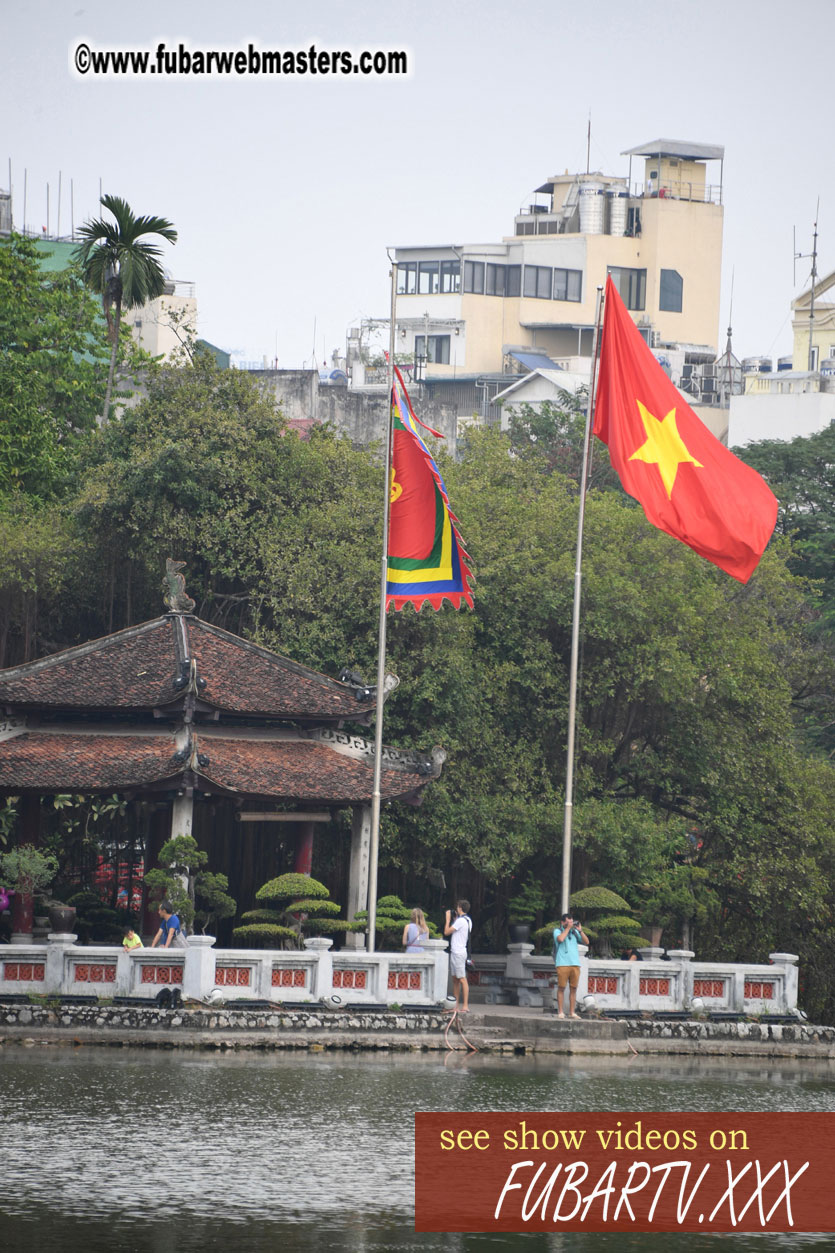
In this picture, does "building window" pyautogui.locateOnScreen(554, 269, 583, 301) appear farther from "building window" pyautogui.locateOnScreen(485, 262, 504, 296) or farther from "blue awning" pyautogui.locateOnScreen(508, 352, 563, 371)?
"blue awning" pyautogui.locateOnScreen(508, 352, 563, 371)

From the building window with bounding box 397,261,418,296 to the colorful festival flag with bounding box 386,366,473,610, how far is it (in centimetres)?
6805

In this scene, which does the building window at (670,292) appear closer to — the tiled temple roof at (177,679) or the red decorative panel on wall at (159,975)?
the tiled temple roof at (177,679)

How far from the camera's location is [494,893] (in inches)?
1470

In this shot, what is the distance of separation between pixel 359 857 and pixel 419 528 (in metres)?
6.02

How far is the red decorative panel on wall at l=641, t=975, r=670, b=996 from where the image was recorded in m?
29.7

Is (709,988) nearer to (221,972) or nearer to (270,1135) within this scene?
(221,972)

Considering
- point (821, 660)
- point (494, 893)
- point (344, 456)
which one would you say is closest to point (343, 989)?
point (494, 893)

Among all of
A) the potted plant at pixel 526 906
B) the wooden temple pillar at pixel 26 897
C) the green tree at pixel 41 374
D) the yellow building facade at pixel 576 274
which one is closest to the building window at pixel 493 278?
the yellow building facade at pixel 576 274

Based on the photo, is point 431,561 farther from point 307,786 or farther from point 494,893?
point 494,893

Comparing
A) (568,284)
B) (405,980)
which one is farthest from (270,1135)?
(568,284)

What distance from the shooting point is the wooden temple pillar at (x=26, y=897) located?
29.5 m

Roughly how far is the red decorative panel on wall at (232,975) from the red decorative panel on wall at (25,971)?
2382 mm

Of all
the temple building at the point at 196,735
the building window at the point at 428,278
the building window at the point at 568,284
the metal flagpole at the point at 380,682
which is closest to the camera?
the metal flagpole at the point at 380,682

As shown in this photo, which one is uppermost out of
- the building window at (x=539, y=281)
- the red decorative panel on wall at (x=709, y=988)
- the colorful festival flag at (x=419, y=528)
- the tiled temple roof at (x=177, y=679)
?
the building window at (x=539, y=281)
